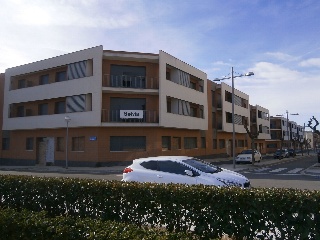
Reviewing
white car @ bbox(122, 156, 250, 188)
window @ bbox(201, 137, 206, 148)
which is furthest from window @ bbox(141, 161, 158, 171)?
window @ bbox(201, 137, 206, 148)

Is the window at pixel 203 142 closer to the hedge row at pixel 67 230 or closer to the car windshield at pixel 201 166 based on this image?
the car windshield at pixel 201 166

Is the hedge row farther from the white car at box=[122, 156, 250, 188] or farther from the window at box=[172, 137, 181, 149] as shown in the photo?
the window at box=[172, 137, 181, 149]

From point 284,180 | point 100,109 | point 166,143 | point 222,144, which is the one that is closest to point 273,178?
point 284,180

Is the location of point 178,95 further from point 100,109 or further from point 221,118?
point 221,118

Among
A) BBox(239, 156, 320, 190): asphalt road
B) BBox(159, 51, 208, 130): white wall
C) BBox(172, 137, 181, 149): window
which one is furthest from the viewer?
BBox(172, 137, 181, 149): window

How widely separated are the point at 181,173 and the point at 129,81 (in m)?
19.5

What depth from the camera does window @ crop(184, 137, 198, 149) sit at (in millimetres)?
33428

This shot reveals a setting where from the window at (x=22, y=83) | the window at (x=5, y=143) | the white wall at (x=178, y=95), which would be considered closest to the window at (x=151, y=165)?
the white wall at (x=178, y=95)

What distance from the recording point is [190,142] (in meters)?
34.5

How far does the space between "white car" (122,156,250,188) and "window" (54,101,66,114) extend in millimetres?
21484

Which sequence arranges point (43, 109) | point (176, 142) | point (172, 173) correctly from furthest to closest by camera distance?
point (43, 109), point (176, 142), point (172, 173)

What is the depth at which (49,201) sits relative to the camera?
6.41 m

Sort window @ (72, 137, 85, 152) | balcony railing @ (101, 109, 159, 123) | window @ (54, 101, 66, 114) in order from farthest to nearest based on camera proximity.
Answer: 1. window @ (54, 101, 66, 114)
2. window @ (72, 137, 85, 152)
3. balcony railing @ (101, 109, 159, 123)

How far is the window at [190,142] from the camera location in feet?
110
